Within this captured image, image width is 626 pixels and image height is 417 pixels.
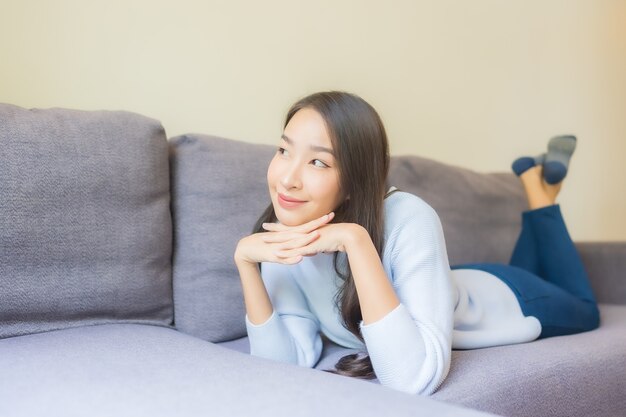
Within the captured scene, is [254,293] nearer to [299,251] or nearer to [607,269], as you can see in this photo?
[299,251]

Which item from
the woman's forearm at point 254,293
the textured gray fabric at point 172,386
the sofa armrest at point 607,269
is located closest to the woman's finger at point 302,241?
the woman's forearm at point 254,293

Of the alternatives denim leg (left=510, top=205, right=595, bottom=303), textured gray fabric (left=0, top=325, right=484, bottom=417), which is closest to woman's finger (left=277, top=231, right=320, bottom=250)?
textured gray fabric (left=0, top=325, right=484, bottom=417)

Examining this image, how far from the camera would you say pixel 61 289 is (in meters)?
1.24

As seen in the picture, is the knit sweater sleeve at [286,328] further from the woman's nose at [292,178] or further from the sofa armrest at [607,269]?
the sofa armrest at [607,269]

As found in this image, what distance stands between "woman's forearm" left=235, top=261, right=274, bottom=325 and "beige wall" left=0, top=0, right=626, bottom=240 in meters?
0.69

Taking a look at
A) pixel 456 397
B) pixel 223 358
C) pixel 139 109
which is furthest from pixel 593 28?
pixel 223 358

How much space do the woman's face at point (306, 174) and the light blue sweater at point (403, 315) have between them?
0.15 meters

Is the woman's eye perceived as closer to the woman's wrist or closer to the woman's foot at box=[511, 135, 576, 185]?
the woman's wrist

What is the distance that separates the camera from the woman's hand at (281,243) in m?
1.15

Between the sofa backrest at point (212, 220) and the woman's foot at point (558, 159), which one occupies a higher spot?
the woman's foot at point (558, 159)

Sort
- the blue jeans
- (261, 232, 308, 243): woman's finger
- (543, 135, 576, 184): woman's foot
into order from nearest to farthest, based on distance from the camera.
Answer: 1. (261, 232, 308, 243): woman's finger
2. the blue jeans
3. (543, 135, 576, 184): woman's foot

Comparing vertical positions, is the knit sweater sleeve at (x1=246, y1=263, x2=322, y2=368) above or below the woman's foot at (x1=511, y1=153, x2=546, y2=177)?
below

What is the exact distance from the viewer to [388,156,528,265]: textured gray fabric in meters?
1.98

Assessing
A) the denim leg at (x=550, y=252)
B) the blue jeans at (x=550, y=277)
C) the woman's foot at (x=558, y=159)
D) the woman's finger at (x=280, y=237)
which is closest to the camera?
the woman's finger at (x=280, y=237)
